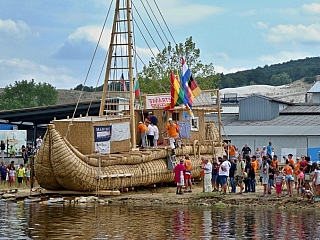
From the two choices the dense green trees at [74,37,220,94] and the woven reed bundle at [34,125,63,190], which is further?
the dense green trees at [74,37,220,94]

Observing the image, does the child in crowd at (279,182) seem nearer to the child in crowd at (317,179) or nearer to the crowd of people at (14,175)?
the child in crowd at (317,179)

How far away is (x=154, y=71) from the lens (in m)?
70.5

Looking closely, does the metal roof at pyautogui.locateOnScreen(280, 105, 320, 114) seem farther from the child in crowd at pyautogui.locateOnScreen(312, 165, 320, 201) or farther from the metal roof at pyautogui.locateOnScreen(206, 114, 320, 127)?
the child in crowd at pyautogui.locateOnScreen(312, 165, 320, 201)

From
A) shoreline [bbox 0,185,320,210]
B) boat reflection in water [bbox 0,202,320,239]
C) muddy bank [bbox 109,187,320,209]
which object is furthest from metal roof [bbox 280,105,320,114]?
boat reflection in water [bbox 0,202,320,239]

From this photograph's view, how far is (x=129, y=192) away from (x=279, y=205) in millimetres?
7887

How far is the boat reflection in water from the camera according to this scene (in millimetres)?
21375

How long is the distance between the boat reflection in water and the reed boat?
2.01 metres

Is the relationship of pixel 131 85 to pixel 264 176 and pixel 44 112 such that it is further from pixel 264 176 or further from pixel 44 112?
pixel 44 112

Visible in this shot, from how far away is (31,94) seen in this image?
129 meters

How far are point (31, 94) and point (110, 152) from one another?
320 feet

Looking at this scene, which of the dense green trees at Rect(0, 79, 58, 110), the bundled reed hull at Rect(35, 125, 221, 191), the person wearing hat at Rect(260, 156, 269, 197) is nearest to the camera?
the person wearing hat at Rect(260, 156, 269, 197)

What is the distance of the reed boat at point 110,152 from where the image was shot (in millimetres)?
31266

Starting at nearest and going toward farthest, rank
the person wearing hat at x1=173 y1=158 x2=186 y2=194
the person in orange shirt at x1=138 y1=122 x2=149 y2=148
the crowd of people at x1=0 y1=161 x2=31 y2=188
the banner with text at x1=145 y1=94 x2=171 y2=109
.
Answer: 1. the person wearing hat at x1=173 y1=158 x2=186 y2=194
2. the person in orange shirt at x1=138 y1=122 x2=149 y2=148
3. the crowd of people at x1=0 y1=161 x2=31 y2=188
4. the banner with text at x1=145 y1=94 x2=171 y2=109

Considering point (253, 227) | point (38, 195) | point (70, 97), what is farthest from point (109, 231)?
point (70, 97)
